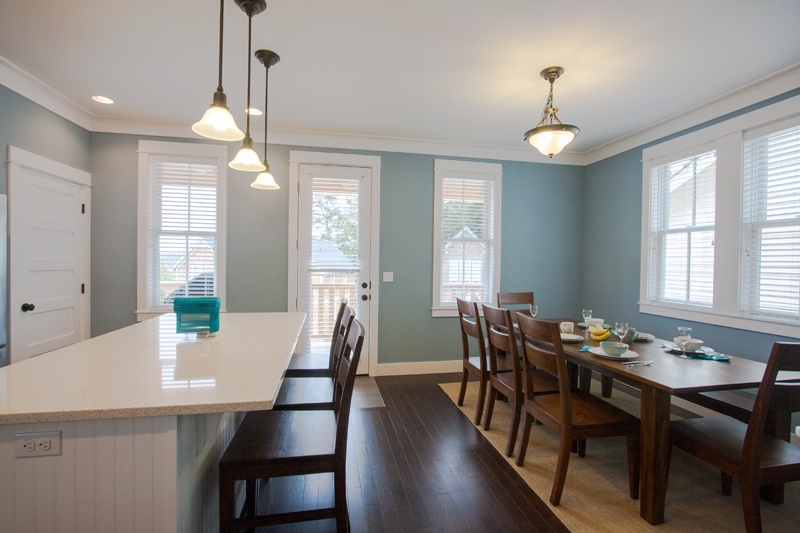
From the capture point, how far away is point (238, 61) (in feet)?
8.18

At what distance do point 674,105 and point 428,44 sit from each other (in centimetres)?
238

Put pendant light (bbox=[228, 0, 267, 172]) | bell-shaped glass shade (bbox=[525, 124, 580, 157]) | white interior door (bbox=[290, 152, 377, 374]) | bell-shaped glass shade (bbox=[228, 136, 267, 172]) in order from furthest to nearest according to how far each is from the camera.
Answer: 1. white interior door (bbox=[290, 152, 377, 374])
2. bell-shaped glass shade (bbox=[525, 124, 580, 157])
3. bell-shaped glass shade (bbox=[228, 136, 267, 172])
4. pendant light (bbox=[228, 0, 267, 172])

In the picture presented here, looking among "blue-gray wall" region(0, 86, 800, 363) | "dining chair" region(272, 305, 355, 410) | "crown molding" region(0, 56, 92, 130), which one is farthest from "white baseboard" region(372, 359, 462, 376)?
"crown molding" region(0, 56, 92, 130)

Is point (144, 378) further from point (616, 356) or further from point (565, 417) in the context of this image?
point (616, 356)

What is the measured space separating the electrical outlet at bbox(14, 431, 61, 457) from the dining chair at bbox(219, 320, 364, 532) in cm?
47

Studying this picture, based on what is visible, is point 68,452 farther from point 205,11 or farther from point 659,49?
point 659,49

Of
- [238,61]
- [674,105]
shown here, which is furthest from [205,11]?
[674,105]

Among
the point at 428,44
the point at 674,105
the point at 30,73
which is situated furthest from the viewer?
the point at 674,105

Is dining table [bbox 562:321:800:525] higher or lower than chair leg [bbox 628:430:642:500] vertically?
higher

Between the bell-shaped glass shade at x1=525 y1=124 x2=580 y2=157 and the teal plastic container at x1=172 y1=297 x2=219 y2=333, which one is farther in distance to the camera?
the bell-shaped glass shade at x1=525 y1=124 x2=580 y2=157

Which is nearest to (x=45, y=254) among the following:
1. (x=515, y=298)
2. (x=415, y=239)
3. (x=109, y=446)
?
(x=109, y=446)

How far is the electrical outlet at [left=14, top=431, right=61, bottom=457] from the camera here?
3.27ft

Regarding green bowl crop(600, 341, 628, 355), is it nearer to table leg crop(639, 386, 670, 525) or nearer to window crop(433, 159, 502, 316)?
table leg crop(639, 386, 670, 525)

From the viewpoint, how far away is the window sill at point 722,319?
2517 mm
